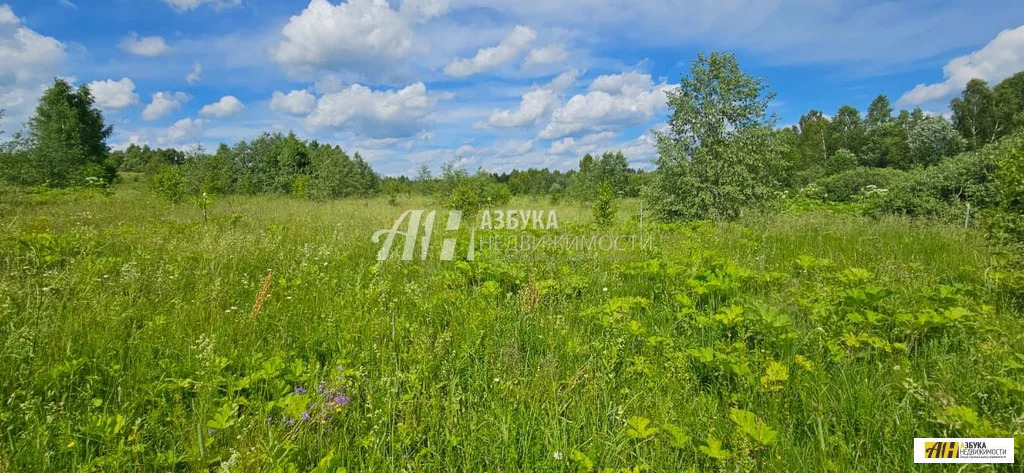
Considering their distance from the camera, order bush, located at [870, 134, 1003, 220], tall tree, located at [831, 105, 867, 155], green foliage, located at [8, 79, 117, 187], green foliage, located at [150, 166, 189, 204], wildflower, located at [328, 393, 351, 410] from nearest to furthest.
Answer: wildflower, located at [328, 393, 351, 410] < bush, located at [870, 134, 1003, 220] < green foliage, located at [150, 166, 189, 204] < green foliage, located at [8, 79, 117, 187] < tall tree, located at [831, 105, 867, 155]

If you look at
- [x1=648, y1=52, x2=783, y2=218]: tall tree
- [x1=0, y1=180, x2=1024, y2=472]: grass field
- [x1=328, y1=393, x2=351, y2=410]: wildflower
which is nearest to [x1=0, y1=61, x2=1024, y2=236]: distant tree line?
[x1=648, y1=52, x2=783, y2=218]: tall tree

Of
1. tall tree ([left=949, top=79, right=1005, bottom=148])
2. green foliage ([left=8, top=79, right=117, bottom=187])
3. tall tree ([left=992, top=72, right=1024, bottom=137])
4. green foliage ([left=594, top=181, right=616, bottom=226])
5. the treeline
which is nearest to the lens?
green foliage ([left=594, top=181, right=616, bottom=226])

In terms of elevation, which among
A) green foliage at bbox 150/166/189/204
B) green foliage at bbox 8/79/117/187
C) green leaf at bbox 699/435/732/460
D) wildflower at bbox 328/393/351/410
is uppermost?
green foliage at bbox 8/79/117/187

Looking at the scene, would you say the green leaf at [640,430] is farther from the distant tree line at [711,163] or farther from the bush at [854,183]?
the bush at [854,183]

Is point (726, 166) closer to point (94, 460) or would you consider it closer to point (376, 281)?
point (376, 281)

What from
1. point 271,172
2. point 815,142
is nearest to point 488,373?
point 271,172

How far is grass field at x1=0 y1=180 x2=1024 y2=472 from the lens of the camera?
1804 millimetres

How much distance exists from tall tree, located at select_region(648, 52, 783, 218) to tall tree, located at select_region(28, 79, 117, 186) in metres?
31.6

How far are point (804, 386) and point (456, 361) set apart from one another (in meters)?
2.08

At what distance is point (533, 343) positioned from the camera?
2.98m

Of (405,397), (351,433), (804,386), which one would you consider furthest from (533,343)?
(804,386)

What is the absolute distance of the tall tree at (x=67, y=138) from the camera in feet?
74.2

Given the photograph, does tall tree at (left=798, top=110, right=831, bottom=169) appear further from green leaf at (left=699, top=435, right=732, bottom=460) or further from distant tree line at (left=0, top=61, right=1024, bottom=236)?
green leaf at (left=699, top=435, right=732, bottom=460)

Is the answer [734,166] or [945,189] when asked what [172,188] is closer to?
[734,166]
